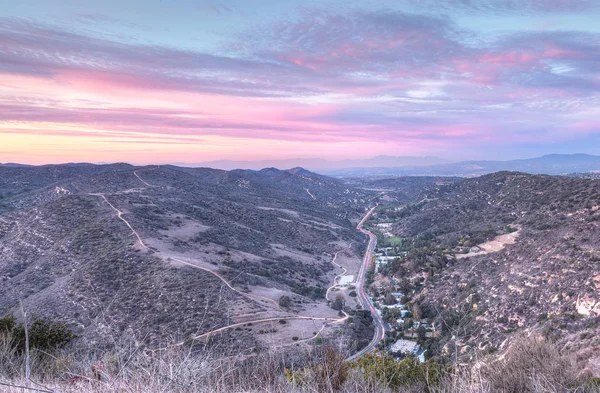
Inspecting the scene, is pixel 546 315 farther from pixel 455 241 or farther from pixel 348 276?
pixel 348 276

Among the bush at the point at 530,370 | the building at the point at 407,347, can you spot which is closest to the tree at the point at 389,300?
the building at the point at 407,347

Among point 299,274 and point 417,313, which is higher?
point 417,313

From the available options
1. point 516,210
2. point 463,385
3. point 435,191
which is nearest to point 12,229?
point 463,385

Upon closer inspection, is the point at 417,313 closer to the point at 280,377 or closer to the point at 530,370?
the point at 530,370

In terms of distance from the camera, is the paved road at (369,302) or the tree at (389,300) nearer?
the paved road at (369,302)

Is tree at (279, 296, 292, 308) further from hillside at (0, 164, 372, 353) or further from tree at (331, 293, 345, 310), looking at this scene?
tree at (331, 293, 345, 310)

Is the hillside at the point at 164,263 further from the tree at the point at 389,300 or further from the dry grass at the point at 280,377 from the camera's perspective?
the tree at the point at 389,300

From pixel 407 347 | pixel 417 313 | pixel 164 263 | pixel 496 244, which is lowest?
pixel 407 347

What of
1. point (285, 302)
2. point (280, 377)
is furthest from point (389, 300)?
point (280, 377)
